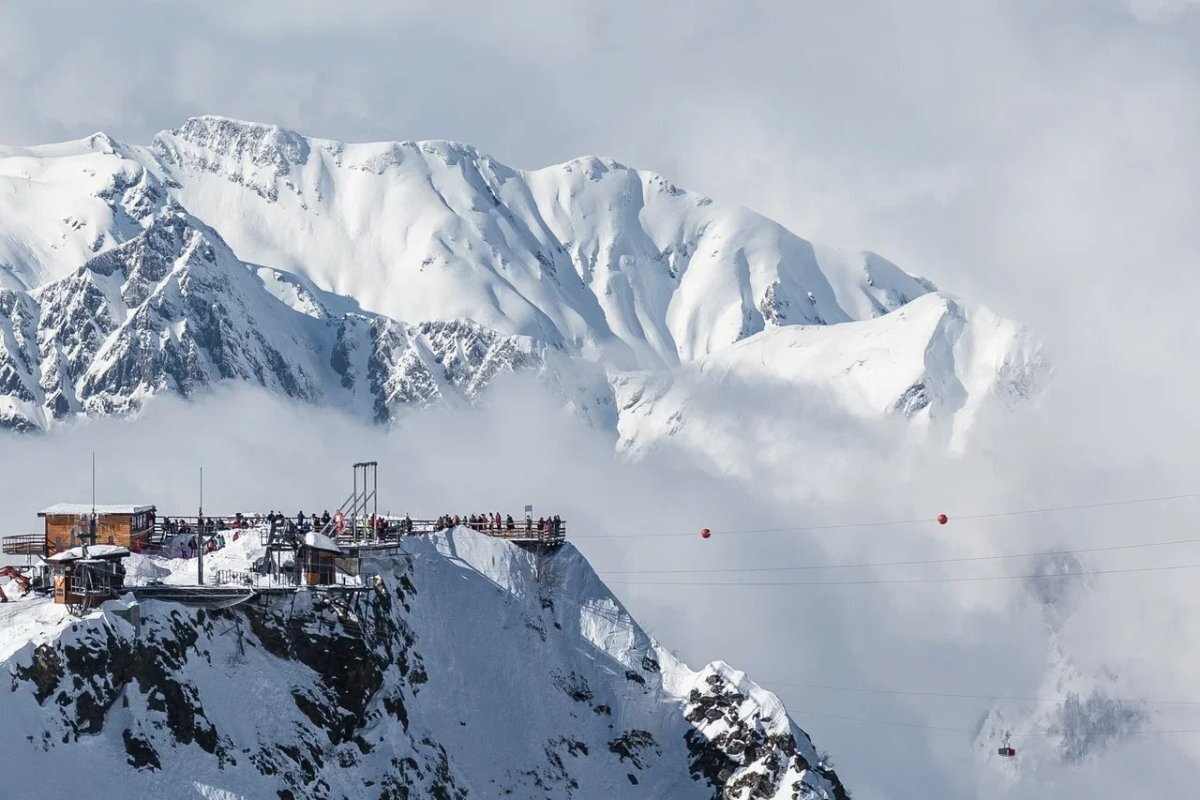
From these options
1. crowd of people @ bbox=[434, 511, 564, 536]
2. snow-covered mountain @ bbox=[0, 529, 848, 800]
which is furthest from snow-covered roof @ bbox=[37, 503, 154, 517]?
crowd of people @ bbox=[434, 511, 564, 536]

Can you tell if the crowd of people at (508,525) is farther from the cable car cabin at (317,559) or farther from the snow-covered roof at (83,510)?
the snow-covered roof at (83,510)

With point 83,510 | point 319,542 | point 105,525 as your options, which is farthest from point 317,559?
point 83,510

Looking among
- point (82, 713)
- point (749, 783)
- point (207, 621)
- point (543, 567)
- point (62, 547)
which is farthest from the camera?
point (543, 567)

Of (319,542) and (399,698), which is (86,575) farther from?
(399,698)

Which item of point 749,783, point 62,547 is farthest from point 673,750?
point 62,547

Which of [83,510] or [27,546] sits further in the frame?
[27,546]

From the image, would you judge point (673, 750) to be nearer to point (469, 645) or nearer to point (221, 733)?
point (469, 645)
